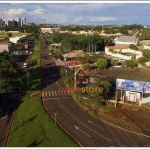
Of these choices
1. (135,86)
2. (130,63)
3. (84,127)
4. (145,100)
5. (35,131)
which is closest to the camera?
(35,131)

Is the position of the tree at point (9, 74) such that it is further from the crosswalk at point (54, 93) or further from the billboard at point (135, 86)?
the billboard at point (135, 86)

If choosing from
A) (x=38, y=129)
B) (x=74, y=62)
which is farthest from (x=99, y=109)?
(x=74, y=62)

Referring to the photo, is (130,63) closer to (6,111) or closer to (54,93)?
(54,93)

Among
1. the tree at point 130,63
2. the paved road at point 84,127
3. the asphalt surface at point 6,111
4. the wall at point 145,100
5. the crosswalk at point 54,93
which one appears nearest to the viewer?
the paved road at point 84,127

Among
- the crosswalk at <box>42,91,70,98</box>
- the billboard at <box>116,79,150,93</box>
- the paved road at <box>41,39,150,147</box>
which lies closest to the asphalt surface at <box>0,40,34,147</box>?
the crosswalk at <box>42,91,70,98</box>

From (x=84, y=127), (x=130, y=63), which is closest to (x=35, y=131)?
(x=84, y=127)

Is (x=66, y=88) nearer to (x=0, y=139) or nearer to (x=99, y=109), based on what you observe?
(x=99, y=109)

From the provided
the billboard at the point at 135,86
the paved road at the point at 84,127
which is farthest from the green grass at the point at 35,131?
the billboard at the point at 135,86
